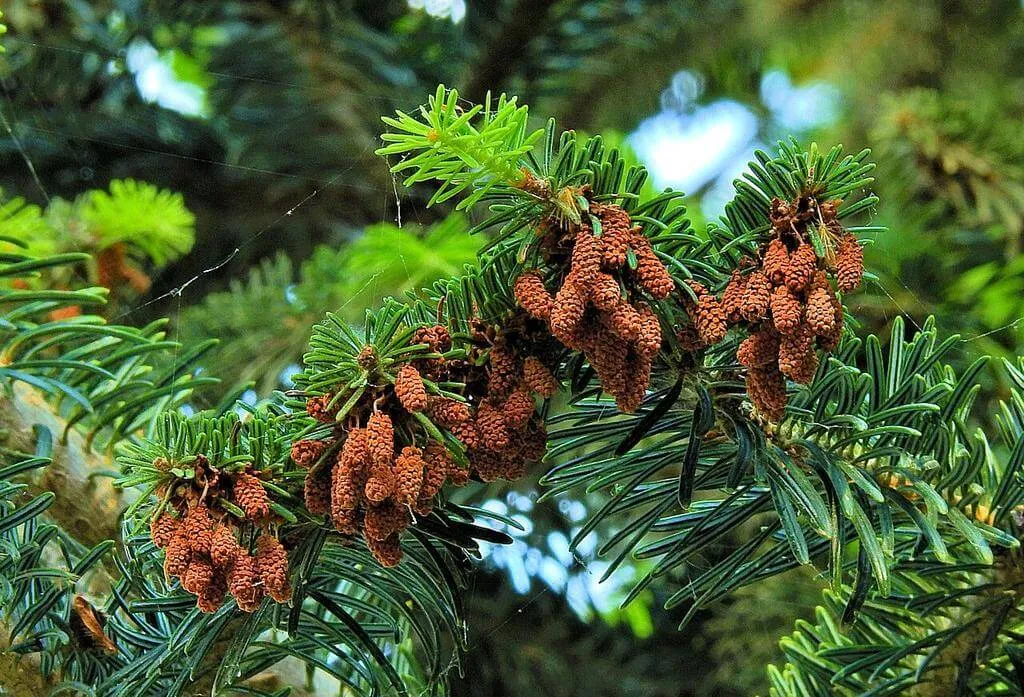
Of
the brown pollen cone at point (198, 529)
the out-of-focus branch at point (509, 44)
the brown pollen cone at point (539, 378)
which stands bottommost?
the brown pollen cone at point (198, 529)

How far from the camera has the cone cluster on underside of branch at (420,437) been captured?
57cm

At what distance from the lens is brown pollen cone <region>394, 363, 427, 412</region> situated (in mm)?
569

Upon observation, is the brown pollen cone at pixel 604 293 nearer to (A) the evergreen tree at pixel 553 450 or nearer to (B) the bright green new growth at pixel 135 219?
(A) the evergreen tree at pixel 553 450

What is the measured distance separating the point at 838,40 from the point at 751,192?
200 cm

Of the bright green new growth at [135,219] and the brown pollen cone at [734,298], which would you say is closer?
the brown pollen cone at [734,298]

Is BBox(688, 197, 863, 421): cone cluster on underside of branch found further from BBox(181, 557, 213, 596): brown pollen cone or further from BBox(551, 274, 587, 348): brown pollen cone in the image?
BBox(181, 557, 213, 596): brown pollen cone

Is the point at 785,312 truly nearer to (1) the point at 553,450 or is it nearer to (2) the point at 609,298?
(2) the point at 609,298

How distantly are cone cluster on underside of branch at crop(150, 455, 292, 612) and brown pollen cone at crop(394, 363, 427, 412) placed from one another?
10 cm

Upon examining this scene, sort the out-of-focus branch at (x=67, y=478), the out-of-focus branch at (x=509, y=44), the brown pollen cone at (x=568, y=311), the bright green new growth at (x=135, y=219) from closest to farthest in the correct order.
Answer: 1. the brown pollen cone at (x=568, y=311)
2. the out-of-focus branch at (x=67, y=478)
3. the bright green new growth at (x=135, y=219)
4. the out-of-focus branch at (x=509, y=44)

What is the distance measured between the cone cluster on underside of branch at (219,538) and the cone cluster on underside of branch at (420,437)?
32mm

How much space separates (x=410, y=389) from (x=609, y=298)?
0.37 ft

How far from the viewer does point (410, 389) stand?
22.7 inches

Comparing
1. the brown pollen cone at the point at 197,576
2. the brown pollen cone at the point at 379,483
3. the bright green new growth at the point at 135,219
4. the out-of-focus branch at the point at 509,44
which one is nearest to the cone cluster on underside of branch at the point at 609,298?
the brown pollen cone at the point at 379,483

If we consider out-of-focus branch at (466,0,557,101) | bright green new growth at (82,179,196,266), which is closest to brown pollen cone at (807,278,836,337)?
bright green new growth at (82,179,196,266)
